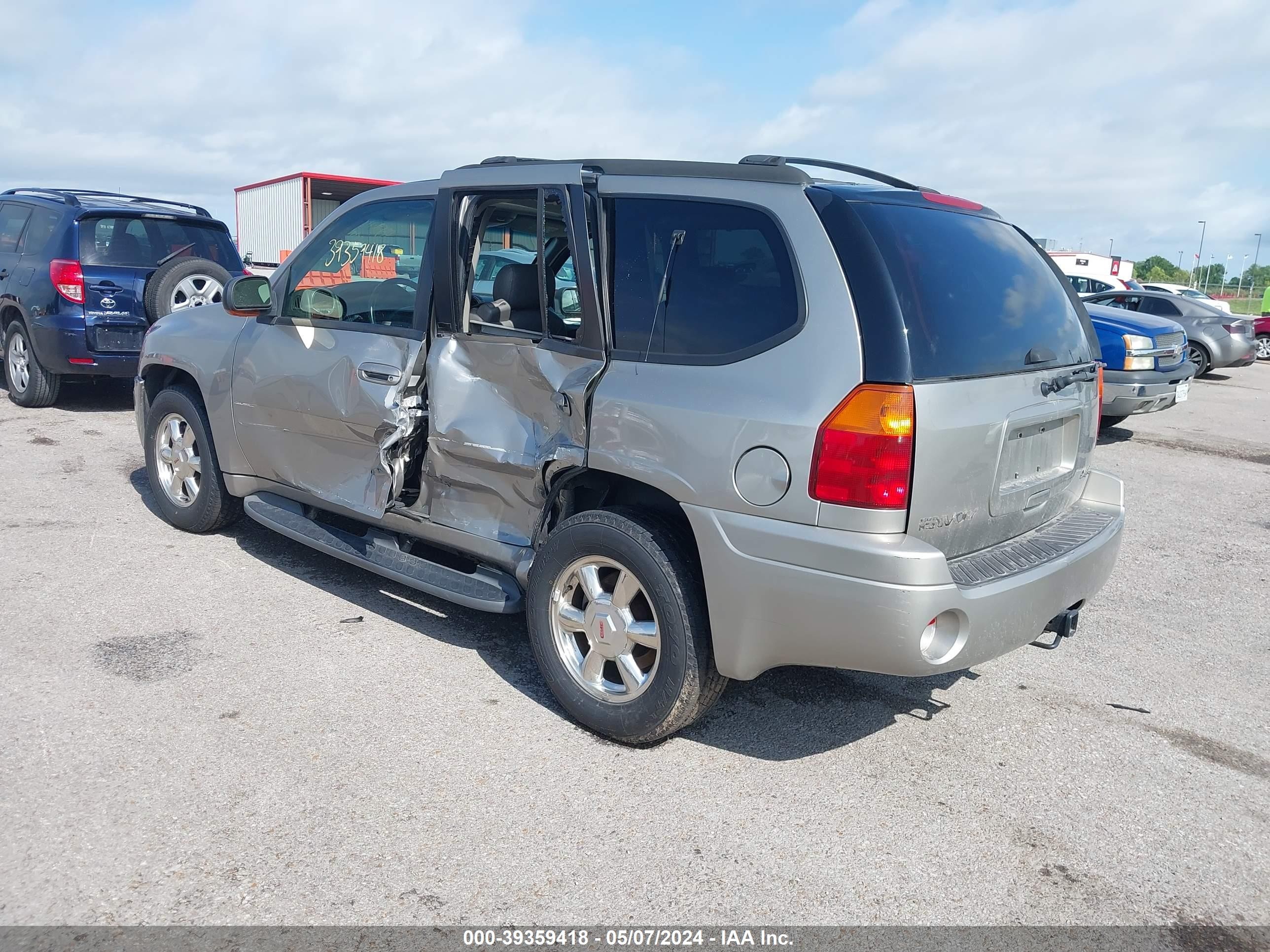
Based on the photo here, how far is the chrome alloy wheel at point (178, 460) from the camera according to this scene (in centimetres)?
544

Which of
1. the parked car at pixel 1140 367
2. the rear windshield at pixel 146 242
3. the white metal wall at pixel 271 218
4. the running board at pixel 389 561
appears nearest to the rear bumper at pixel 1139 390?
the parked car at pixel 1140 367

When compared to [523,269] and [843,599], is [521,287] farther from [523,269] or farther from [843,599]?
[843,599]

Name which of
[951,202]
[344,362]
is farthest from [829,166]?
[344,362]

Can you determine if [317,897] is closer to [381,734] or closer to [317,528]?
[381,734]

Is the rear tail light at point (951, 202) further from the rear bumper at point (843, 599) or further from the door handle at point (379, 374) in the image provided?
the door handle at point (379, 374)

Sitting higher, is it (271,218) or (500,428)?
(271,218)

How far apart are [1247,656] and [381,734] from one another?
12.4ft

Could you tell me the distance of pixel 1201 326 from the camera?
16266 millimetres

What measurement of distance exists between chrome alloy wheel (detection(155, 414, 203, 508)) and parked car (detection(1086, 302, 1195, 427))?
26.0 feet

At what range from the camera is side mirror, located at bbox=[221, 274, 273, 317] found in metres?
4.85

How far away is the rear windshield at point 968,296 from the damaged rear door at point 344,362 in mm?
1963

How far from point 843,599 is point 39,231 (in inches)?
350

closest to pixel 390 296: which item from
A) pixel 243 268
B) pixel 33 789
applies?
pixel 33 789

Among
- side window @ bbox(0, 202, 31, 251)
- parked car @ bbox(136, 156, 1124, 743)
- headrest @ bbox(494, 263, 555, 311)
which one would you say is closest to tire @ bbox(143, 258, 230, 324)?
side window @ bbox(0, 202, 31, 251)
